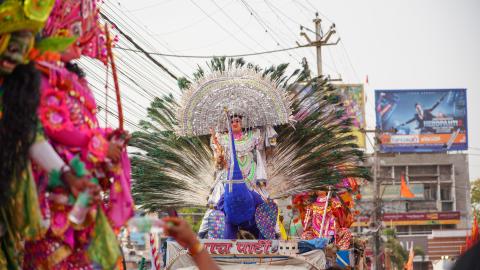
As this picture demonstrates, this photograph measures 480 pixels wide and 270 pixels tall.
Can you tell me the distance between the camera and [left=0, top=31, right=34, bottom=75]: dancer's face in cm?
326

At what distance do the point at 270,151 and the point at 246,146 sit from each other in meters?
0.34

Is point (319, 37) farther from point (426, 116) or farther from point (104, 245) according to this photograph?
point (426, 116)

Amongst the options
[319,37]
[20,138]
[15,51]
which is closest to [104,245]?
[20,138]

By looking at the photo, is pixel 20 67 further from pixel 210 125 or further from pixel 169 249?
pixel 210 125

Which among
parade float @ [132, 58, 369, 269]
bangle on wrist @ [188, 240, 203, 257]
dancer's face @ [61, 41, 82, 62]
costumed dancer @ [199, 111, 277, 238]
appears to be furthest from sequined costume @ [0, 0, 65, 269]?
costumed dancer @ [199, 111, 277, 238]

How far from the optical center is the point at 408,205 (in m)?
79.4

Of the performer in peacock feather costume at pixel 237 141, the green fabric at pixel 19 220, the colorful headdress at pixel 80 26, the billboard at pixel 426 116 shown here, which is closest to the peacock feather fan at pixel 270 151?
the performer in peacock feather costume at pixel 237 141

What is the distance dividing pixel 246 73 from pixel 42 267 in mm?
6740

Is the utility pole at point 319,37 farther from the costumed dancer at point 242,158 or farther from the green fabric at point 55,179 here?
the green fabric at point 55,179

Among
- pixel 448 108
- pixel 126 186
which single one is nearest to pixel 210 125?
pixel 126 186

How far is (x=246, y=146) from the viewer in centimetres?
995

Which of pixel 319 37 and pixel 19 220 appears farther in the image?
pixel 319 37

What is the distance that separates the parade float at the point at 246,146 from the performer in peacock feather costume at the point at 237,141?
1cm

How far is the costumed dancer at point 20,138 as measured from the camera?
3197 mm
